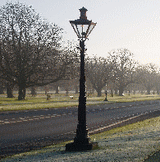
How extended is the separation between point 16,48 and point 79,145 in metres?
32.0

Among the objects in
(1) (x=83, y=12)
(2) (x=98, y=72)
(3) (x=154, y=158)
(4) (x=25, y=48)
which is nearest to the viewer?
(3) (x=154, y=158)

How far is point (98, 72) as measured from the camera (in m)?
79.7

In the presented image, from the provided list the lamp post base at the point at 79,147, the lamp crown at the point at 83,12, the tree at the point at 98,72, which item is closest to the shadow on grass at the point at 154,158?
the lamp post base at the point at 79,147

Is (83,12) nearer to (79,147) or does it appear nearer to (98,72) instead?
(79,147)

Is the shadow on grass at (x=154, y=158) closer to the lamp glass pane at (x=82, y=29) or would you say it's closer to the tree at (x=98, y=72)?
the lamp glass pane at (x=82, y=29)

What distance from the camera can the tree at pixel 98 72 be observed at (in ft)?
257

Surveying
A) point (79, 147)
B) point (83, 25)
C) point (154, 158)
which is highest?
point (83, 25)

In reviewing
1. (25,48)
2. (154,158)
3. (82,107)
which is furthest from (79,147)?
(25,48)

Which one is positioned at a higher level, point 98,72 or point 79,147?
point 98,72

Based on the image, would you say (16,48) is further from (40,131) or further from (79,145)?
(79,145)

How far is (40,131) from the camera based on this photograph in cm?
1467

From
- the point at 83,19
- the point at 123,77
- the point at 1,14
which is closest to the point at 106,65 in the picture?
the point at 123,77

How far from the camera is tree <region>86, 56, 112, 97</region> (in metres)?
78.2

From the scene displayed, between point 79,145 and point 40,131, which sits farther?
point 40,131
